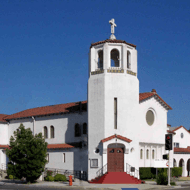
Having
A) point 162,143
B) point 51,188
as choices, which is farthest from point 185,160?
point 51,188

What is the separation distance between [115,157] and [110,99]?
584cm

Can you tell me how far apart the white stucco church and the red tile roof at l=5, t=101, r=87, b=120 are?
25cm

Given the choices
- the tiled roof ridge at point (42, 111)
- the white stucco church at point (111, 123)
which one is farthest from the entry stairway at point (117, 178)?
A: the tiled roof ridge at point (42, 111)

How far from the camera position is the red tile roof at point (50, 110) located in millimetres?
42353

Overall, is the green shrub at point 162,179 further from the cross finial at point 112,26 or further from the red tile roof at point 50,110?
the cross finial at point 112,26

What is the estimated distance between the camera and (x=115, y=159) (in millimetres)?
34500

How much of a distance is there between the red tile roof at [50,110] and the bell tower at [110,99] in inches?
209

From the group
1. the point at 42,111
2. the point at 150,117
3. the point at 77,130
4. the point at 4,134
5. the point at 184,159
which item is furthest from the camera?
the point at 4,134

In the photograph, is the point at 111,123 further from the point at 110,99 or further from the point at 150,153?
the point at 150,153

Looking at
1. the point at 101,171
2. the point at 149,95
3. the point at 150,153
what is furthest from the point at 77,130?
the point at 149,95

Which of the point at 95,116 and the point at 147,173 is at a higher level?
the point at 95,116

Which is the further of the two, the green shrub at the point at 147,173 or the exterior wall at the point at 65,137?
the exterior wall at the point at 65,137

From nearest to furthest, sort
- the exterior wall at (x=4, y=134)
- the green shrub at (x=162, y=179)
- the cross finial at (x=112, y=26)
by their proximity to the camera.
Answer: the green shrub at (x=162, y=179)
the cross finial at (x=112, y=26)
the exterior wall at (x=4, y=134)

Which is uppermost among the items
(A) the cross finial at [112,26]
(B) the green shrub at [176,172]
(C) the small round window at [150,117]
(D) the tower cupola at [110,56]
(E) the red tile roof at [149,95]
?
(A) the cross finial at [112,26]
